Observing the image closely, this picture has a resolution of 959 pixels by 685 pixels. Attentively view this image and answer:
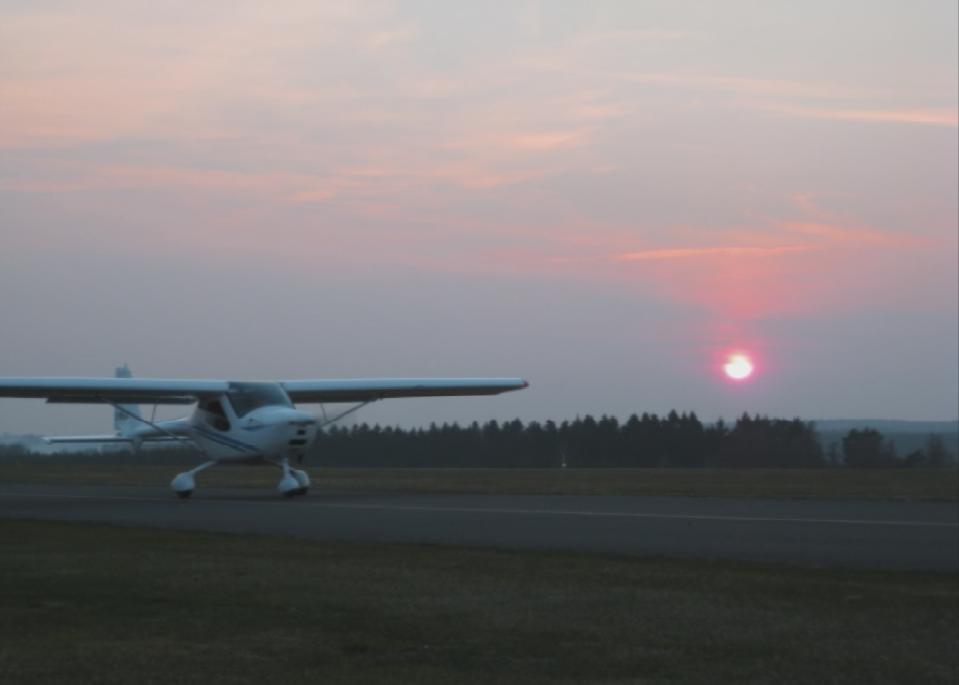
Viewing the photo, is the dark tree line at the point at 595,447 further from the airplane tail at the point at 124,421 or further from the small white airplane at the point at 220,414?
the small white airplane at the point at 220,414

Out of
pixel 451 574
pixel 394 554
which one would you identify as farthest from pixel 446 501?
pixel 451 574

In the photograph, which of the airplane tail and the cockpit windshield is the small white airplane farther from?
the airplane tail

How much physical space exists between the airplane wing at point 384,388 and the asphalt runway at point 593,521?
4992 millimetres

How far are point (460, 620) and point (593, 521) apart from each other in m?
9.92

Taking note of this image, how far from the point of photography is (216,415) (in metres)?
28.9

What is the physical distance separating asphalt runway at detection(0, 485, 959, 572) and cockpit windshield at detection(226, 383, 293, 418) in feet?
6.56

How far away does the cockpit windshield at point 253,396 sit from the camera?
28.4 m

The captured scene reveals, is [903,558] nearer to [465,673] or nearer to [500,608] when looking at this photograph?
[500,608]

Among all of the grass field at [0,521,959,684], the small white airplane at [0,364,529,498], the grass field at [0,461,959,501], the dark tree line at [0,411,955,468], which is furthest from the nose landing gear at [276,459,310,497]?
the dark tree line at [0,411,955,468]

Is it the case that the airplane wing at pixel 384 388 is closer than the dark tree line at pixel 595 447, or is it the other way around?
the airplane wing at pixel 384 388

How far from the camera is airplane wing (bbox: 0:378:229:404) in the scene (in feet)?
94.4

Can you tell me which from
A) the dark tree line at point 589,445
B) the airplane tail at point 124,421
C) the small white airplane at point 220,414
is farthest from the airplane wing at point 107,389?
the dark tree line at point 589,445

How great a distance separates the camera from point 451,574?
12.6 meters

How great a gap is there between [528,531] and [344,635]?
8.99 meters
